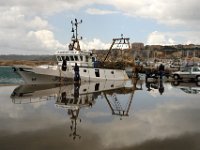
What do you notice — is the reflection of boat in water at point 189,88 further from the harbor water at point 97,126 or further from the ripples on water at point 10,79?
the ripples on water at point 10,79

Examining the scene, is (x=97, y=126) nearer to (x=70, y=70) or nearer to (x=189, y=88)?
(x=189, y=88)

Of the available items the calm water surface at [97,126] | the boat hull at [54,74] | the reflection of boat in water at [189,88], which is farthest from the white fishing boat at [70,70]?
the calm water surface at [97,126]

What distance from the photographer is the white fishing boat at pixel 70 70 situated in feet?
106

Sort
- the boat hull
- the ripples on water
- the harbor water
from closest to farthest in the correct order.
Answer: the harbor water < the boat hull < the ripples on water

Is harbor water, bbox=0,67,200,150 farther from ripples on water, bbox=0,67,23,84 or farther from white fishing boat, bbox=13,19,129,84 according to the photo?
ripples on water, bbox=0,67,23,84

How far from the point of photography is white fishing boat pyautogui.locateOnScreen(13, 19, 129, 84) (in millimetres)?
32250

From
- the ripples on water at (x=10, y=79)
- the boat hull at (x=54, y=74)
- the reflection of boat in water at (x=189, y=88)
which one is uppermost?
the boat hull at (x=54, y=74)

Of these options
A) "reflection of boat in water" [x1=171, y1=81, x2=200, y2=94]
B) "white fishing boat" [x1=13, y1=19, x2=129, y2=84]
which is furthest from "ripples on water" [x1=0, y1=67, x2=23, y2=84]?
"reflection of boat in water" [x1=171, y1=81, x2=200, y2=94]

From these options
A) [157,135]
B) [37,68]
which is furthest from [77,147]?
[37,68]

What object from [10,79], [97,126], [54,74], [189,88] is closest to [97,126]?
[97,126]

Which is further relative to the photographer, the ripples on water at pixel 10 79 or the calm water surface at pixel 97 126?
the ripples on water at pixel 10 79

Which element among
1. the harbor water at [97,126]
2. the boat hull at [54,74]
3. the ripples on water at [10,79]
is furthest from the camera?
the ripples on water at [10,79]

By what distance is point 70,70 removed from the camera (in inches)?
1385

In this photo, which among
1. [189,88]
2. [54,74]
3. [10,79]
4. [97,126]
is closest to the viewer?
[97,126]
